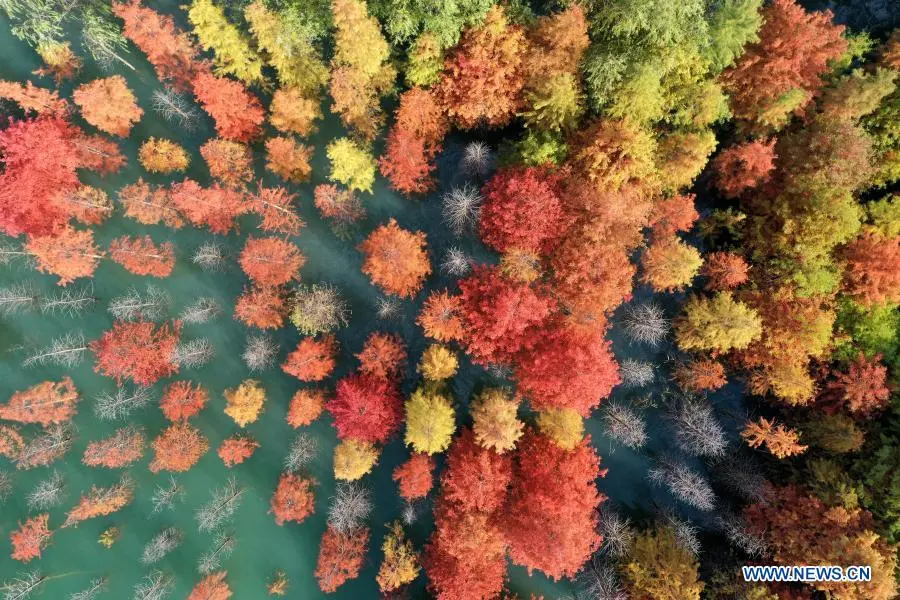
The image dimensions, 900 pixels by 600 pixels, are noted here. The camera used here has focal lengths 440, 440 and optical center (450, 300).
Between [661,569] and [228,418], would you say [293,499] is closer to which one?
[228,418]

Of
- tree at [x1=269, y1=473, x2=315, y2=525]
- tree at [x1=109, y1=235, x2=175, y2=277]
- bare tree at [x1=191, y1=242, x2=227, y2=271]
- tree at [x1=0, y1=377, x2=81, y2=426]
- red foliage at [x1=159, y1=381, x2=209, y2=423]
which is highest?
bare tree at [x1=191, y1=242, x2=227, y2=271]

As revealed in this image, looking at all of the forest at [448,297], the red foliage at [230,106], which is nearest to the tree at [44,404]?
the forest at [448,297]

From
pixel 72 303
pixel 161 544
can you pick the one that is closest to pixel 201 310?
pixel 72 303

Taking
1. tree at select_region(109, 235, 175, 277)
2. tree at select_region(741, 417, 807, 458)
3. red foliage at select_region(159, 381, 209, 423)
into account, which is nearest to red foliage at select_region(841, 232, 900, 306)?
tree at select_region(741, 417, 807, 458)

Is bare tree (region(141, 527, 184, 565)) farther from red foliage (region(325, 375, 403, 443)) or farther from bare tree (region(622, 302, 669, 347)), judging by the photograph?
bare tree (region(622, 302, 669, 347))

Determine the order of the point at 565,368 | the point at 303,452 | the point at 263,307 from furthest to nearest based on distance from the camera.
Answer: the point at 303,452 → the point at 263,307 → the point at 565,368

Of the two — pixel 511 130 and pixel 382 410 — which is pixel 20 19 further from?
pixel 382 410

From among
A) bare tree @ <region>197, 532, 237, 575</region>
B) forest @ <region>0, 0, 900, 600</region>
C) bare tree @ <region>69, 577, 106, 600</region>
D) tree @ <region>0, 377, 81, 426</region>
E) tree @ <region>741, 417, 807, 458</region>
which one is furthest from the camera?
bare tree @ <region>69, 577, 106, 600</region>
